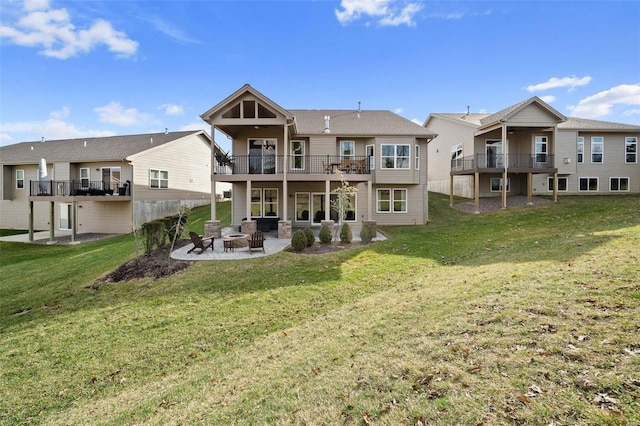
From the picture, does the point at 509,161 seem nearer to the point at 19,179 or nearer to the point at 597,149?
the point at 597,149

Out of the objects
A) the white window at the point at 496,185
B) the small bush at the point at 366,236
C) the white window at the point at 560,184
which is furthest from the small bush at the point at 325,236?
the white window at the point at 560,184

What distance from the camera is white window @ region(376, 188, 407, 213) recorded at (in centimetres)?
1988

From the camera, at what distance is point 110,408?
431 centimetres

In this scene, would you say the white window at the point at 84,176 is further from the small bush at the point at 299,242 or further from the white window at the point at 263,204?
the small bush at the point at 299,242

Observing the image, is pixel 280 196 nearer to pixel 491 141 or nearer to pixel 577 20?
pixel 491 141

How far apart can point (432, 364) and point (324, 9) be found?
19.0 m

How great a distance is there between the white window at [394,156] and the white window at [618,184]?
60.5 ft

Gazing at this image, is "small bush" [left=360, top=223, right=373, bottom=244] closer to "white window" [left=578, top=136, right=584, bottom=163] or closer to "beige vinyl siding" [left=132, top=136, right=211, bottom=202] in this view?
"beige vinyl siding" [left=132, top=136, right=211, bottom=202]

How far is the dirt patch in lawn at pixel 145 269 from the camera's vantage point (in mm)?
9875

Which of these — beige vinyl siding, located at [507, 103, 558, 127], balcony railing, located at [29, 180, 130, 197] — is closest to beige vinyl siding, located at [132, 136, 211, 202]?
balcony railing, located at [29, 180, 130, 197]

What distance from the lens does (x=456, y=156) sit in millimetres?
25266

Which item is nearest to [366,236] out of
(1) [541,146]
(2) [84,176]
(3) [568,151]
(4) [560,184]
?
(1) [541,146]

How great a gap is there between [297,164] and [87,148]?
17.5 metres

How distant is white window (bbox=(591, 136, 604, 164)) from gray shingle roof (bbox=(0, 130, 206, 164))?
32954mm
